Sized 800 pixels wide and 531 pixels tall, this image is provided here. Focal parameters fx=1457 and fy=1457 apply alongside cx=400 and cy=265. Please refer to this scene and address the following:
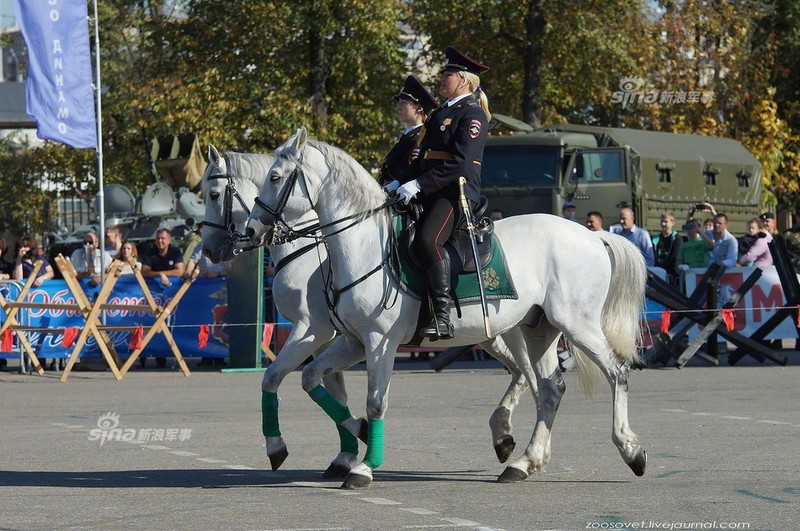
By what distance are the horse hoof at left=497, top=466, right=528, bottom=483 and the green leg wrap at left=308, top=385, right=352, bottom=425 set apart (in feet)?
3.67

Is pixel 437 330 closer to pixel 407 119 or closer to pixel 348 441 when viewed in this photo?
pixel 348 441

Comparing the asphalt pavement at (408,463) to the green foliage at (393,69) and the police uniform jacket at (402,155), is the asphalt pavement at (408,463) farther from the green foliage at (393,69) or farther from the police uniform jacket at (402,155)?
the green foliage at (393,69)

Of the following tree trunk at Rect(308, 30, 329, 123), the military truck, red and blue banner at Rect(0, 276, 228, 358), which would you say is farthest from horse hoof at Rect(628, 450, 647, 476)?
tree trunk at Rect(308, 30, 329, 123)

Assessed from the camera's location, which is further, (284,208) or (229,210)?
(229,210)

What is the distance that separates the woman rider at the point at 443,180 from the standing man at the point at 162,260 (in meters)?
12.1

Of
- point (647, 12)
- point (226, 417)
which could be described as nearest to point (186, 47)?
point (647, 12)

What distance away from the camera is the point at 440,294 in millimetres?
9125

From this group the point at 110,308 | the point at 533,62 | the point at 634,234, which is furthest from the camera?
the point at 533,62

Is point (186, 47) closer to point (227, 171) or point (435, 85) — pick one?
point (435, 85)

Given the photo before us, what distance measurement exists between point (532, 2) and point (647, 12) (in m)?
5.47

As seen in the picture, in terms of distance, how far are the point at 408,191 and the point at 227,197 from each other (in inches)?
86.2

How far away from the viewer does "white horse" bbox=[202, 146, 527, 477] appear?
9570 mm

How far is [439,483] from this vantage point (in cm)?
912

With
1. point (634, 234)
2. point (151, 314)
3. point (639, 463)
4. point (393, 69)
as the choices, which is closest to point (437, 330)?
point (639, 463)
